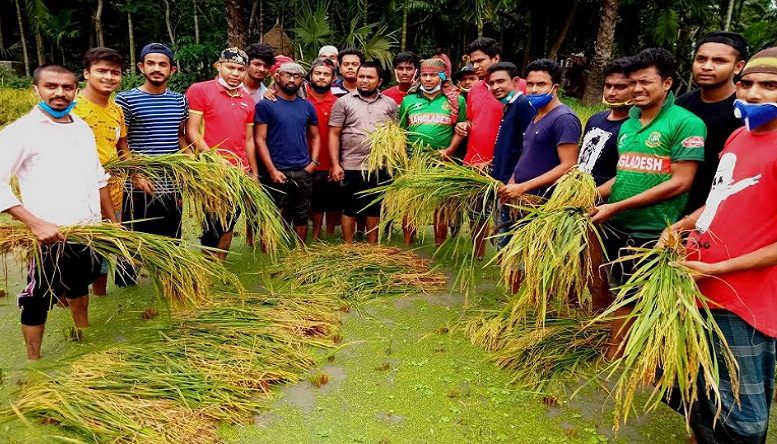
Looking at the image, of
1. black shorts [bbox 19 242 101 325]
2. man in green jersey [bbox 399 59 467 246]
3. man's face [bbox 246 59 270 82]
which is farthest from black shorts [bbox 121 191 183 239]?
man in green jersey [bbox 399 59 467 246]

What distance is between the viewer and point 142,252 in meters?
2.71

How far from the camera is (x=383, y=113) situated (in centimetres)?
450

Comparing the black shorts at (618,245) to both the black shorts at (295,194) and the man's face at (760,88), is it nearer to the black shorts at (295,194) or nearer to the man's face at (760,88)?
the man's face at (760,88)

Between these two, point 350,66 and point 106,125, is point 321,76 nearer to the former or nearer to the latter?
point 350,66

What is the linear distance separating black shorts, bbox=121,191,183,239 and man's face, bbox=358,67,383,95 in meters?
1.71

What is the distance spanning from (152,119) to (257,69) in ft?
3.44

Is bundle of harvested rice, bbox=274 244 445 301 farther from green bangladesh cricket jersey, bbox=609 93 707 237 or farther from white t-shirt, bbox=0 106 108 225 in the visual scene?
green bangladesh cricket jersey, bbox=609 93 707 237

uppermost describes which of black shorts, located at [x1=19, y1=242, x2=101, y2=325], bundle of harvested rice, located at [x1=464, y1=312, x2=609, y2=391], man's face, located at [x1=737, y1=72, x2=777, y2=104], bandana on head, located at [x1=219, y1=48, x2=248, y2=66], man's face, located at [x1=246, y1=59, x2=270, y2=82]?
bandana on head, located at [x1=219, y1=48, x2=248, y2=66]

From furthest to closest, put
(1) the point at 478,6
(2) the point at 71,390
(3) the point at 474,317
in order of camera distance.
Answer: (1) the point at 478,6 < (3) the point at 474,317 < (2) the point at 71,390

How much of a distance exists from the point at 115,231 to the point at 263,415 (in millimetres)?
1168

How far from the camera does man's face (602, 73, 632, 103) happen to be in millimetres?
2926

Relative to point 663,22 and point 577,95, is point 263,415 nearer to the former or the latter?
point 663,22

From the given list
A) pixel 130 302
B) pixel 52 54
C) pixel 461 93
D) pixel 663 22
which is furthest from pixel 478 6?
pixel 52 54

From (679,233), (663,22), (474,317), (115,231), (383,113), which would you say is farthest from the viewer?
(663,22)
